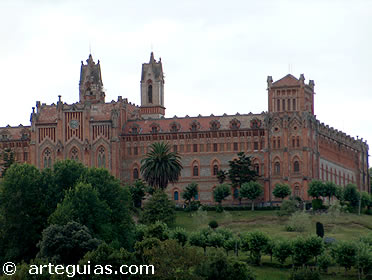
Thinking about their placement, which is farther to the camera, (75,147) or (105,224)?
(75,147)

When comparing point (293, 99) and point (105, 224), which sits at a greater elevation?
point (293, 99)

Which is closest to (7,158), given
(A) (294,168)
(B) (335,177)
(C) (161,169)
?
(C) (161,169)

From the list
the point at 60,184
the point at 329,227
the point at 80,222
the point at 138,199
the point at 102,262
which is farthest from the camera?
the point at 138,199

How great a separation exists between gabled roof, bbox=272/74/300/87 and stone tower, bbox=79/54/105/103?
1099 inches

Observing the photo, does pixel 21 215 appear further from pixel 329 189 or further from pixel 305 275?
pixel 329 189

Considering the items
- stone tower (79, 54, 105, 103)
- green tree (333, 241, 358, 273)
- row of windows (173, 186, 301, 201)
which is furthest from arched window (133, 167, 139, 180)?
green tree (333, 241, 358, 273)

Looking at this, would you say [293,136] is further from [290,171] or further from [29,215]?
[29,215]

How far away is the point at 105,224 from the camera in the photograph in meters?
125

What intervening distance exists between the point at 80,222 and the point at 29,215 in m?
7.24

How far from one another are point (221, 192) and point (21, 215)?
4301cm

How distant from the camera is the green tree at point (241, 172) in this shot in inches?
6476

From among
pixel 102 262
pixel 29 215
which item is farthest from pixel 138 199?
pixel 102 262

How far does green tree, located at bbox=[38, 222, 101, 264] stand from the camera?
377 feet

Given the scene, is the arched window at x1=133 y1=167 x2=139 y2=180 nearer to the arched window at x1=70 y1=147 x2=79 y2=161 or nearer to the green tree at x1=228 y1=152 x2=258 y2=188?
the arched window at x1=70 y1=147 x2=79 y2=161
